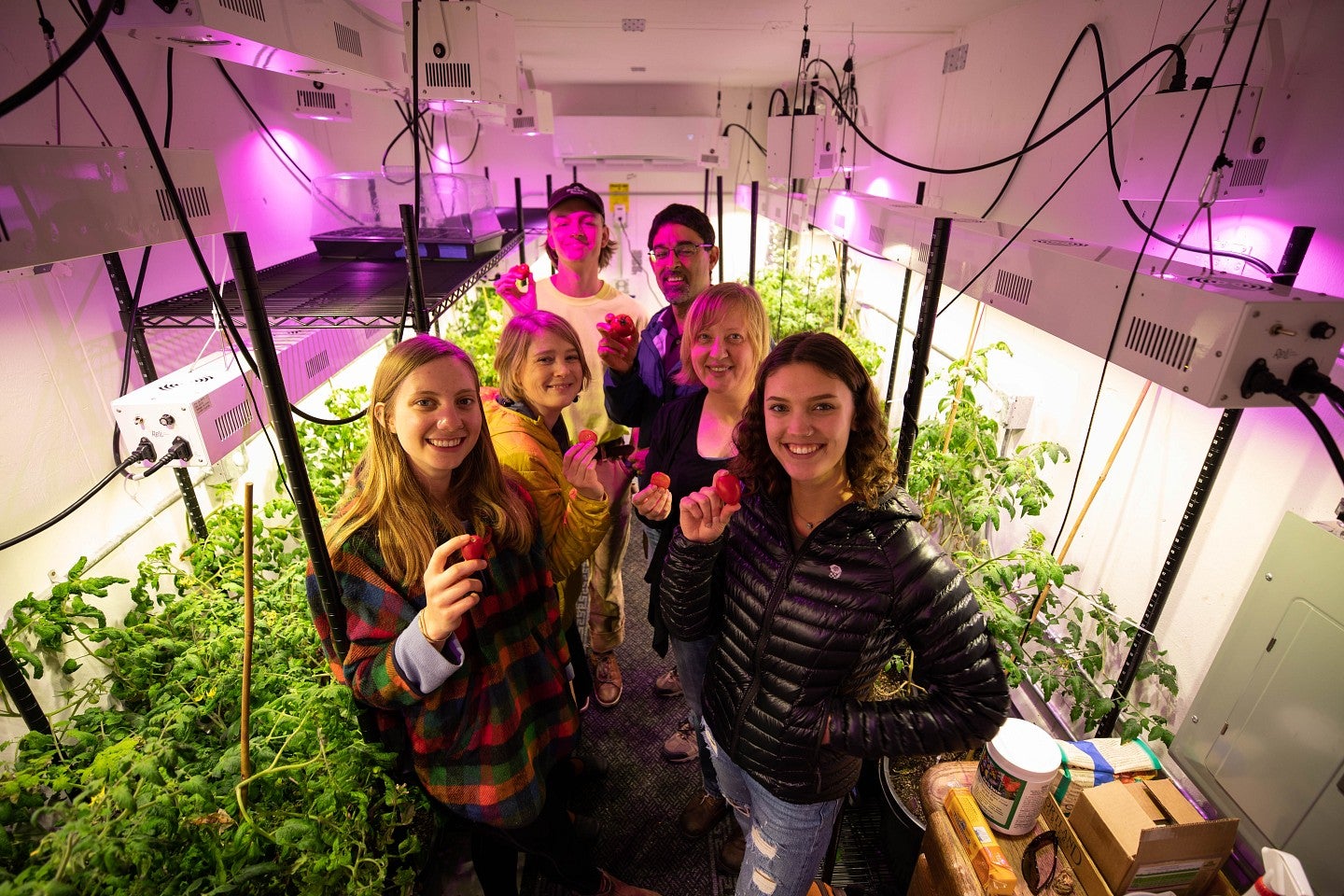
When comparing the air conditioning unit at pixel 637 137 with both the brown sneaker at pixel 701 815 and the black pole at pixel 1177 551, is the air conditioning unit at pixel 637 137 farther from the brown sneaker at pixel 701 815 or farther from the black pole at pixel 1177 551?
the brown sneaker at pixel 701 815

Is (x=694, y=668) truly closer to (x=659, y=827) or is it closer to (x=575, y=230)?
(x=659, y=827)

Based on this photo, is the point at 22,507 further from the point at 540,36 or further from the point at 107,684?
the point at 540,36

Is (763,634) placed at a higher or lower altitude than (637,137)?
lower

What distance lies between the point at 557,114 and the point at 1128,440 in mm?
5637

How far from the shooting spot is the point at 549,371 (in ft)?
5.98

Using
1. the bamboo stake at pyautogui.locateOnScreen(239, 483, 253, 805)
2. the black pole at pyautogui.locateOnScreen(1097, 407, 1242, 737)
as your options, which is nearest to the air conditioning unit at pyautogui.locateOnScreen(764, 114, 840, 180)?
the black pole at pyautogui.locateOnScreen(1097, 407, 1242, 737)

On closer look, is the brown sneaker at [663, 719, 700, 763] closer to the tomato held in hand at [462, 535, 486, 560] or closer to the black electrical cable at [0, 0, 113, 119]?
the tomato held in hand at [462, 535, 486, 560]

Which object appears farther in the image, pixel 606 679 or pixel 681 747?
pixel 606 679

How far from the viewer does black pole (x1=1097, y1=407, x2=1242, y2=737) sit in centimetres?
143

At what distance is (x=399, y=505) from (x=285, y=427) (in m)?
0.27

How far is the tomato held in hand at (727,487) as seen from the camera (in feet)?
4.29

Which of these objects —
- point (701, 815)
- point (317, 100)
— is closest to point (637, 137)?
point (317, 100)

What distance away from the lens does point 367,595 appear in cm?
125

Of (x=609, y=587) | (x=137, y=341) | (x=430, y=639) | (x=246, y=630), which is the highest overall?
(x=137, y=341)
